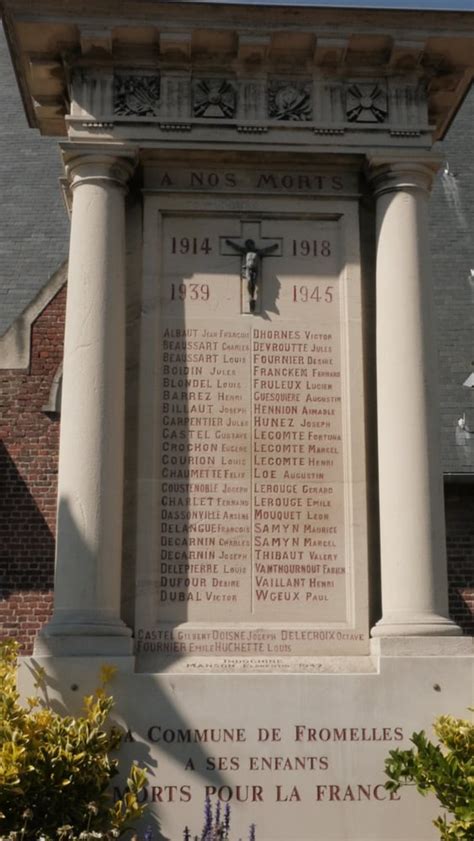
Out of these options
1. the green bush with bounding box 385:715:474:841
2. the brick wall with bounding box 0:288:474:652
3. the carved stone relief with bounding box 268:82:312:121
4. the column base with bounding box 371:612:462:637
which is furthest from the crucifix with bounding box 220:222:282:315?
the brick wall with bounding box 0:288:474:652

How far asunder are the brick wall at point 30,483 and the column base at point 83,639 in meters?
8.37

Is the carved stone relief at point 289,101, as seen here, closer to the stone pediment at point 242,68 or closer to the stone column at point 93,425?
the stone pediment at point 242,68

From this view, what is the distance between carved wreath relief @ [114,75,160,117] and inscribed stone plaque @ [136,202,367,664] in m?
0.92

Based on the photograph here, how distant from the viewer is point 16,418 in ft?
58.2

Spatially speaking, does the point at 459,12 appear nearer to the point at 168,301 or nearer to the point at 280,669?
the point at 168,301

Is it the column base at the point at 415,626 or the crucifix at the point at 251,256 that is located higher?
the crucifix at the point at 251,256

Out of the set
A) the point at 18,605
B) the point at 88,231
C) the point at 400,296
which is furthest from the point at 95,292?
the point at 18,605

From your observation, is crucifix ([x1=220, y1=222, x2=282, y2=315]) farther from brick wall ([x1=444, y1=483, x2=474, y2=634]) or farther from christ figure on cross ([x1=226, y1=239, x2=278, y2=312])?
brick wall ([x1=444, y1=483, x2=474, y2=634])

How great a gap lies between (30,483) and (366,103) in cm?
936

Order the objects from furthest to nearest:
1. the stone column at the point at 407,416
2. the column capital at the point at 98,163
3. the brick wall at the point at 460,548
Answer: the brick wall at the point at 460,548 < the column capital at the point at 98,163 < the stone column at the point at 407,416

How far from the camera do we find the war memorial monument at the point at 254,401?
27.2ft

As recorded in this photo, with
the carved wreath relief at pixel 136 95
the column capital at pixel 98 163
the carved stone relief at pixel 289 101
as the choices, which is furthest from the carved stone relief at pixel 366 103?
the column capital at pixel 98 163

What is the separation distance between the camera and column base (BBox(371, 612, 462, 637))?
28.1 feet

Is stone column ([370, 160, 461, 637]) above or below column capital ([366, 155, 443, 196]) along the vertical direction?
below
